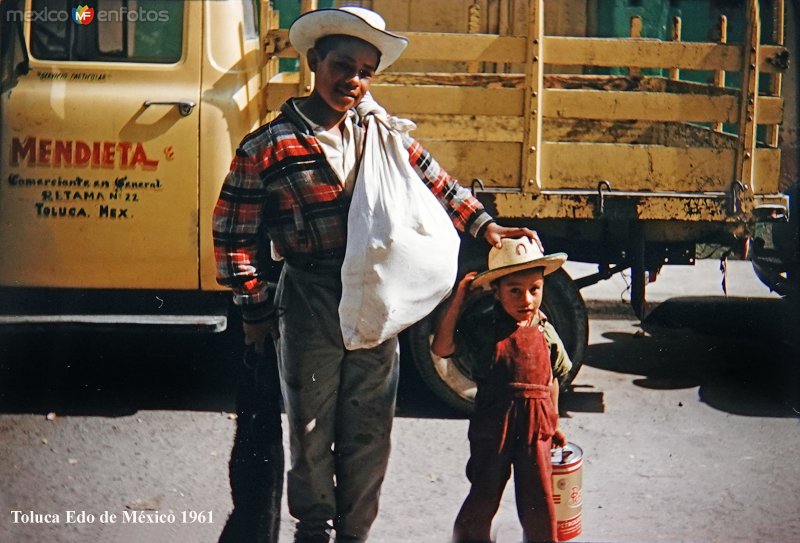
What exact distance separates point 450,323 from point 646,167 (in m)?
2.05

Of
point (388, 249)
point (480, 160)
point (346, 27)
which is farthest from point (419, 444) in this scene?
point (346, 27)

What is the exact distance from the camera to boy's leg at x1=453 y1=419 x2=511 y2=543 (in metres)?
3.05

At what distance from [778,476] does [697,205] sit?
1.34 m

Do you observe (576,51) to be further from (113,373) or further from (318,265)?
(113,373)

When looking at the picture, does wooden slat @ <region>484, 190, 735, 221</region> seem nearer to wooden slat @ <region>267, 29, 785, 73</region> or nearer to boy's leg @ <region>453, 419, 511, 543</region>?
wooden slat @ <region>267, 29, 785, 73</region>

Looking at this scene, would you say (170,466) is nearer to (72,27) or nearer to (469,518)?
(469,518)

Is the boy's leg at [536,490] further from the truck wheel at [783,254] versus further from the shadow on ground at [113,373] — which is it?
the truck wheel at [783,254]

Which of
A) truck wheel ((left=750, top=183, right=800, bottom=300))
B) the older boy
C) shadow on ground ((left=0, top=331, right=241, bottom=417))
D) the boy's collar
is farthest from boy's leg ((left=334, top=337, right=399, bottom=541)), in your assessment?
truck wheel ((left=750, top=183, right=800, bottom=300))

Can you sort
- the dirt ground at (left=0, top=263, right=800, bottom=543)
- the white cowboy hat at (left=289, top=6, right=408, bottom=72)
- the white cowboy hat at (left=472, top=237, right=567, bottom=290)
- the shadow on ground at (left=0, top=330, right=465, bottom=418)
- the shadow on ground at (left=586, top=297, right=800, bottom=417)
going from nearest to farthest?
the white cowboy hat at (left=289, top=6, right=408, bottom=72), the white cowboy hat at (left=472, top=237, right=567, bottom=290), the dirt ground at (left=0, top=263, right=800, bottom=543), the shadow on ground at (left=0, top=330, right=465, bottom=418), the shadow on ground at (left=586, top=297, right=800, bottom=417)

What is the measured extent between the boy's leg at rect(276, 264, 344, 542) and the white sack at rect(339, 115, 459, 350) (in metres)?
0.10

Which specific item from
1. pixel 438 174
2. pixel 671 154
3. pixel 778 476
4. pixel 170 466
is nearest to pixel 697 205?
pixel 671 154

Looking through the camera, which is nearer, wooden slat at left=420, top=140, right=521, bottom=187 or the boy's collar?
the boy's collar

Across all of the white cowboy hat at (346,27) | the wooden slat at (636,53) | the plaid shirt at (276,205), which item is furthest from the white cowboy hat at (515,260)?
the wooden slat at (636,53)

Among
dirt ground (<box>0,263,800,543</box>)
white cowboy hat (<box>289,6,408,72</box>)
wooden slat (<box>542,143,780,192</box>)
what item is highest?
white cowboy hat (<box>289,6,408,72</box>)
